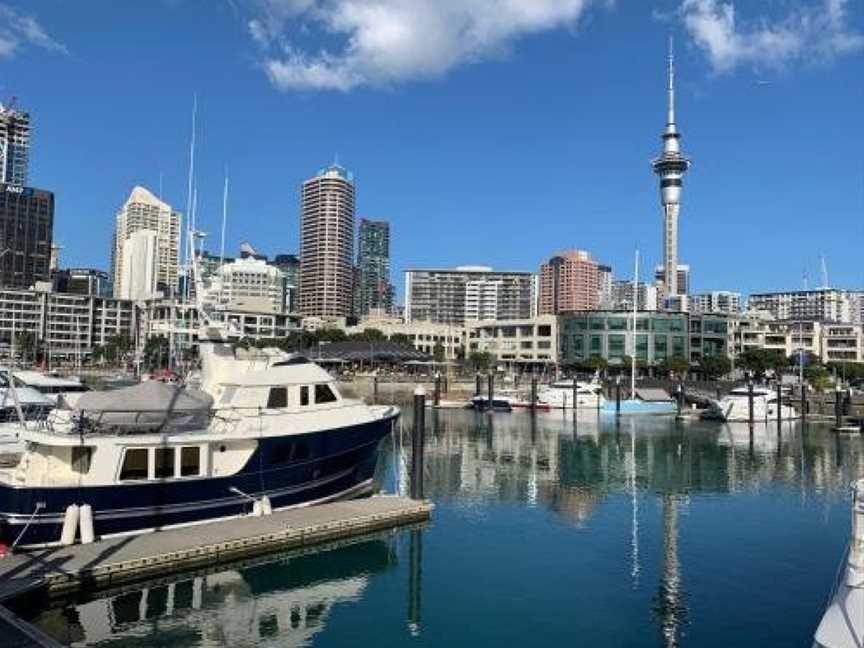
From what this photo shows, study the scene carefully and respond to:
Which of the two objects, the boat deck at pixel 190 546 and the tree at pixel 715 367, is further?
the tree at pixel 715 367

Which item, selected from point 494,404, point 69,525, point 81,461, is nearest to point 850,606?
point 69,525

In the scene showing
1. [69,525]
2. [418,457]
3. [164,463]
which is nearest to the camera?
[69,525]

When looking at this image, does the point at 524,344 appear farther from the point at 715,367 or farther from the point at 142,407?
the point at 142,407

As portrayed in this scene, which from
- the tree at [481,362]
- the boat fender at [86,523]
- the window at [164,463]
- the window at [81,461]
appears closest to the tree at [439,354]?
the tree at [481,362]

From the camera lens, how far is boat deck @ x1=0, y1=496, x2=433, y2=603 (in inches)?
787

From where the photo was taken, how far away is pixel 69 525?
22344 millimetres

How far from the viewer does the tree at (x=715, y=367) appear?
14650cm

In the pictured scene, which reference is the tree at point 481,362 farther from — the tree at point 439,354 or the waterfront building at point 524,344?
the waterfront building at point 524,344

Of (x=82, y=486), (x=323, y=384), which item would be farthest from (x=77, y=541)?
(x=323, y=384)

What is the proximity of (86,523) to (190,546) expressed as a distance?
3.07 m

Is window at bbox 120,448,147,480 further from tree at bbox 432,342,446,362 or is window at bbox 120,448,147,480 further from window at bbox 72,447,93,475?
tree at bbox 432,342,446,362

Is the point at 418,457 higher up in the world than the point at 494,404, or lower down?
higher up

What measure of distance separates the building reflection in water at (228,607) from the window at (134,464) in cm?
386

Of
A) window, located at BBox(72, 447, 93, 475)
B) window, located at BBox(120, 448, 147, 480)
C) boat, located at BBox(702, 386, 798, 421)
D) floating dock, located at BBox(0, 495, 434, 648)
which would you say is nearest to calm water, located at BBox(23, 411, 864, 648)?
floating dock, located at BBox(0, 495, 434, 648)
